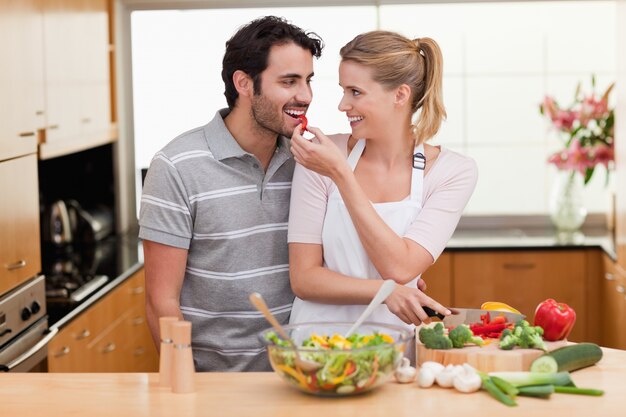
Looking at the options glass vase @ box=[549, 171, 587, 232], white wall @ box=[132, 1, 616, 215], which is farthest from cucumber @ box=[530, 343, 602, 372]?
white wall @ box=[132, 1, 616, 215]

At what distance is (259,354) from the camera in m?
2.75

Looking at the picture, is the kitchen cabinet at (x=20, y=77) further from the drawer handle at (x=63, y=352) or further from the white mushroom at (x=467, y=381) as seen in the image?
the white mushroom at (x=467, y=381)

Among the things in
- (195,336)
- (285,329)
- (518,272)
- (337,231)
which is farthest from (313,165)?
(518,272)

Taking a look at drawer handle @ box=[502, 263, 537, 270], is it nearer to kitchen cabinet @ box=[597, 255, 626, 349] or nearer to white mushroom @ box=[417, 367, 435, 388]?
kitchen cabinet @ box=[597, 255, 626, 349]

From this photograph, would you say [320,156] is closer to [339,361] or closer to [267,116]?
[267,116]

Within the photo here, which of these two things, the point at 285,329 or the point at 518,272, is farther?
the point at 518,272

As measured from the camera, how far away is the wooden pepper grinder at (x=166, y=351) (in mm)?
2117

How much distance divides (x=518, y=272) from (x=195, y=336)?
2789 millimetres

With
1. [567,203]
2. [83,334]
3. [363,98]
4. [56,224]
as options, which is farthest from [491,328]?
[567,203]

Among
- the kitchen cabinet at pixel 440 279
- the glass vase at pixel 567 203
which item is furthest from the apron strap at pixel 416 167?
the glass vase at pixel 567 203

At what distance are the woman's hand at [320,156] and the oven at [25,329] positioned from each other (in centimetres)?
125

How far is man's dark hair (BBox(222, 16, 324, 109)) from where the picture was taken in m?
2.74

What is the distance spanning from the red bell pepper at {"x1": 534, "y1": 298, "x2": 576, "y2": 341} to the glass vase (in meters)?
3.09

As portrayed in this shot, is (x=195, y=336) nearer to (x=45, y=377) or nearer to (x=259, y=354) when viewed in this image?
(x=259, y=354)
